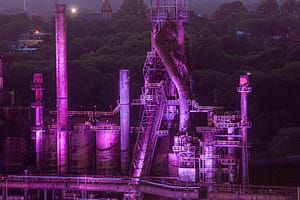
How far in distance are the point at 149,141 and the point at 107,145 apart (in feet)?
7.01

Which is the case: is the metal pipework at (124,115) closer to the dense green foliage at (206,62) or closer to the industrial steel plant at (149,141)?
the industrial steel plant at (149,141)

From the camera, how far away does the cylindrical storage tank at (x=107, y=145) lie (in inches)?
1224

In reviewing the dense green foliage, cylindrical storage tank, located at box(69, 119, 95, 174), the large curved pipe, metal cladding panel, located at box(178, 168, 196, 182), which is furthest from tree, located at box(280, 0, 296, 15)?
metal cladding panel, located at box(178, 168, 196, 182)

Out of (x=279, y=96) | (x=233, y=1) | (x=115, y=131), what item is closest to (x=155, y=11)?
(x=115, y=131)

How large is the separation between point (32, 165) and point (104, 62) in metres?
22.4

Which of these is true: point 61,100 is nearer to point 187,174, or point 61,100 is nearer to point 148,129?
point 148,129

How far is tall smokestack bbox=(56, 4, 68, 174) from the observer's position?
30.5 meters

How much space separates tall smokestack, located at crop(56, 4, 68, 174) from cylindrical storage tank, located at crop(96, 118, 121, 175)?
4.83ft

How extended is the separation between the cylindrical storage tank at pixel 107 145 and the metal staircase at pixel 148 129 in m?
1.22

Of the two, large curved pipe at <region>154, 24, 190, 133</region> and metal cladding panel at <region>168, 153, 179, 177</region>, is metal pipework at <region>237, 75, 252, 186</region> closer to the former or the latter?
large curved pipe at <region>154, 24, 190, 133</region>

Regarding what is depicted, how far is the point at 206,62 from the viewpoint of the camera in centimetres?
5450

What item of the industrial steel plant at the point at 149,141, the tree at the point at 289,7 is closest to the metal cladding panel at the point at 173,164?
the industrial steel plant at the point at 149,141

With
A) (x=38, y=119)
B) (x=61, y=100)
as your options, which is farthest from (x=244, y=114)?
(x=38, y=119)

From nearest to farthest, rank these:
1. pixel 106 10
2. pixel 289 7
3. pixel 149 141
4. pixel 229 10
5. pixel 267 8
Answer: pixel 149 141, pixel 106 10, pixel 267 8, pixel 229 10, pixel 289 7
